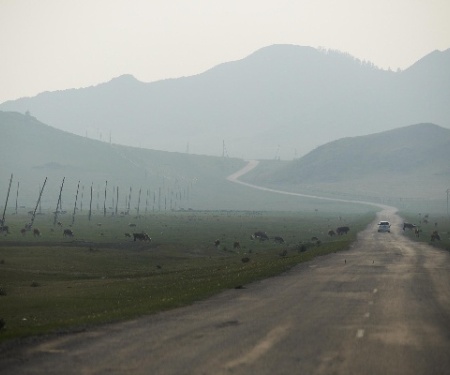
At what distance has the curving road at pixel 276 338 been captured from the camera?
19703 mm

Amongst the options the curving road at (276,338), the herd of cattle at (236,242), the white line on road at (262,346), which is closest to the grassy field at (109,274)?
the herd of cattle at (236,242)

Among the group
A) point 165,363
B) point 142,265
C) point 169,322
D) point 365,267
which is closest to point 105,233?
point 142,265

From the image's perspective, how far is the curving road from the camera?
1970 centimetres

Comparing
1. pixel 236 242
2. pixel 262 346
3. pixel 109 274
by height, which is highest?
pixel 236 242

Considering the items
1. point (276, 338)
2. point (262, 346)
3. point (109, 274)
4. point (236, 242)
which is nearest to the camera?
point (262, 346)

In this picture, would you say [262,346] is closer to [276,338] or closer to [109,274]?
[276,338]

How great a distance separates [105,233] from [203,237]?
1370 centimetres

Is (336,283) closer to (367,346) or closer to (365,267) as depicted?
(365,267)

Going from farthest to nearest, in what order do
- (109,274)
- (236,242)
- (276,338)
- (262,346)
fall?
1. (236,242)
2. (109,274)
3. (276,338)
4. (262,346)

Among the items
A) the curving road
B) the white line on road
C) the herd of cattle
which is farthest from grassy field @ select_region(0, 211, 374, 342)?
the white line on road

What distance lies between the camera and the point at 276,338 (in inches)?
947

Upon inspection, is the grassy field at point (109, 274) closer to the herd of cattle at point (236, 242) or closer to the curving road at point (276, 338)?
the herd of cattle at point (236, 242)

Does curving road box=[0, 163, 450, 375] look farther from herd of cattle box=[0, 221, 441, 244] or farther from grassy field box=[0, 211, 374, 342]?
herd of cattle box=[0, 221, 441, 244]

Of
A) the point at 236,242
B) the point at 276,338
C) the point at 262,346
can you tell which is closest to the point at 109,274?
the point at 236,242
